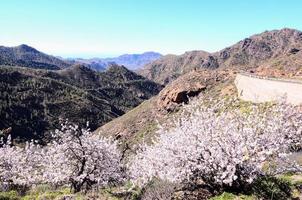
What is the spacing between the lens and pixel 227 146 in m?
14.6

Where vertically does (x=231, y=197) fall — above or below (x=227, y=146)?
below

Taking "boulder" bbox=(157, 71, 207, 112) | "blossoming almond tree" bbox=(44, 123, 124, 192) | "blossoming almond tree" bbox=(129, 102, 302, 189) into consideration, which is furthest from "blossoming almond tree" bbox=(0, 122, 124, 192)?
"boulder" bbox=(157, 71, 207, 112)

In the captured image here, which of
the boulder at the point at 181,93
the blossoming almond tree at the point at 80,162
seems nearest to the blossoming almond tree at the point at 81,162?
the blossoming almond tree at the point at 80,162

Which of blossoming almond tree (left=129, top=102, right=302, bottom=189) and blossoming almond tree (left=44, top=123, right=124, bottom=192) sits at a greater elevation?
blossoming almond tree (left=129, top=102, right=302, bottom=189)

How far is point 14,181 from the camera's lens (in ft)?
89.2

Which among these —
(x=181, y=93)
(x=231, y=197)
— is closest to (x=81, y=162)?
(x=231, y=197)

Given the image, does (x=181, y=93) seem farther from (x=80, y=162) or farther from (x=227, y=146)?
(x=227, y=146)

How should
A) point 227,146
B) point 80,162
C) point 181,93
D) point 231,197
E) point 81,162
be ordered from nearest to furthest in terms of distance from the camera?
point 231,197
point 227,146
point 81,162
point 80,162
point 181,93

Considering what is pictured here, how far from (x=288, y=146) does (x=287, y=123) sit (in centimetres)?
79

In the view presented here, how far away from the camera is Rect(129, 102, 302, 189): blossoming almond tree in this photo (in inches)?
569

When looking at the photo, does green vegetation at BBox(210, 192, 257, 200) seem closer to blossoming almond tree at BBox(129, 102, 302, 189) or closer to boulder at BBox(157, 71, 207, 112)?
blossoming almond tree at BBox(129, 102, 302, 189)

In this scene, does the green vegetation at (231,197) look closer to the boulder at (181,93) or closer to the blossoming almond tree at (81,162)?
the blossoming almond tree at (81,162)

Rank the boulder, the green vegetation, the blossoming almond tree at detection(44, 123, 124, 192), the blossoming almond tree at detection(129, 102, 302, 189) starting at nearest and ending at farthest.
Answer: the green vegetation < the blossoming almond tree at detection(129, 102, 302, 189) < the blossoming almond tree at detection(44, 123, 124, 192) < the boulder

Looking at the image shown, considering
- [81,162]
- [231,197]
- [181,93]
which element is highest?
[231,197]
